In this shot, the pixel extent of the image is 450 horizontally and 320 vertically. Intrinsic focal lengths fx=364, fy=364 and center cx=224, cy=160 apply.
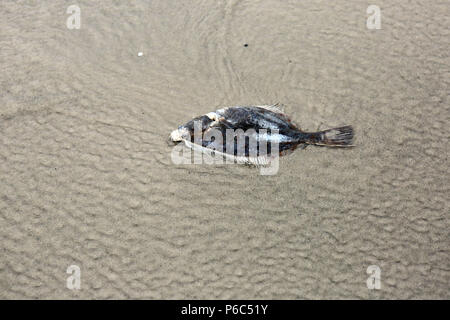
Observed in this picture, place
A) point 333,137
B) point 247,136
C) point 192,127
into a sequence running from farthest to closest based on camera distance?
point 333,137 < point 192,127 < point 247,136

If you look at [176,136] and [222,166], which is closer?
[222,166]

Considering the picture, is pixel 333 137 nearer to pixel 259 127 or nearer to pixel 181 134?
pixel 259 127

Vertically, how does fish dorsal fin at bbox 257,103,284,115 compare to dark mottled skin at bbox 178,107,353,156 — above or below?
above

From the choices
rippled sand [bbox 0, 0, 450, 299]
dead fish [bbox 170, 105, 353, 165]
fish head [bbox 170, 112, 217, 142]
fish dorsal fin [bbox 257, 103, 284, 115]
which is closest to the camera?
rippled sand [bbox 0, 0, 450, 299]

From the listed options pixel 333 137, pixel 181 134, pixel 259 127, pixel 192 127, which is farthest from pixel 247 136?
pixel 333 137

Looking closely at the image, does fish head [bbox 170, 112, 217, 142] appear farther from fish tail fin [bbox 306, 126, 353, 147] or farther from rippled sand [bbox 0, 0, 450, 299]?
fish tail fin [bbox 306, 126, 353, 147]

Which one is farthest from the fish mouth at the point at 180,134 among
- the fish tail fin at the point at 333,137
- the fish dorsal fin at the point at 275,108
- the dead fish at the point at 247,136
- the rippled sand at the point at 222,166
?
the fish tail fin at the point at 333,137

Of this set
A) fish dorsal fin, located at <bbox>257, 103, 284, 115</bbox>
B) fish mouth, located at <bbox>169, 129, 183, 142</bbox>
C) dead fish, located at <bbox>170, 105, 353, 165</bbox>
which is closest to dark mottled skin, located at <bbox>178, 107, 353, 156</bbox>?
dead fish, located at <bbox>170, 105, 353, 165</bbox>

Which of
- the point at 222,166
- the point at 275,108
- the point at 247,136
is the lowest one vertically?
the point at 222,166
